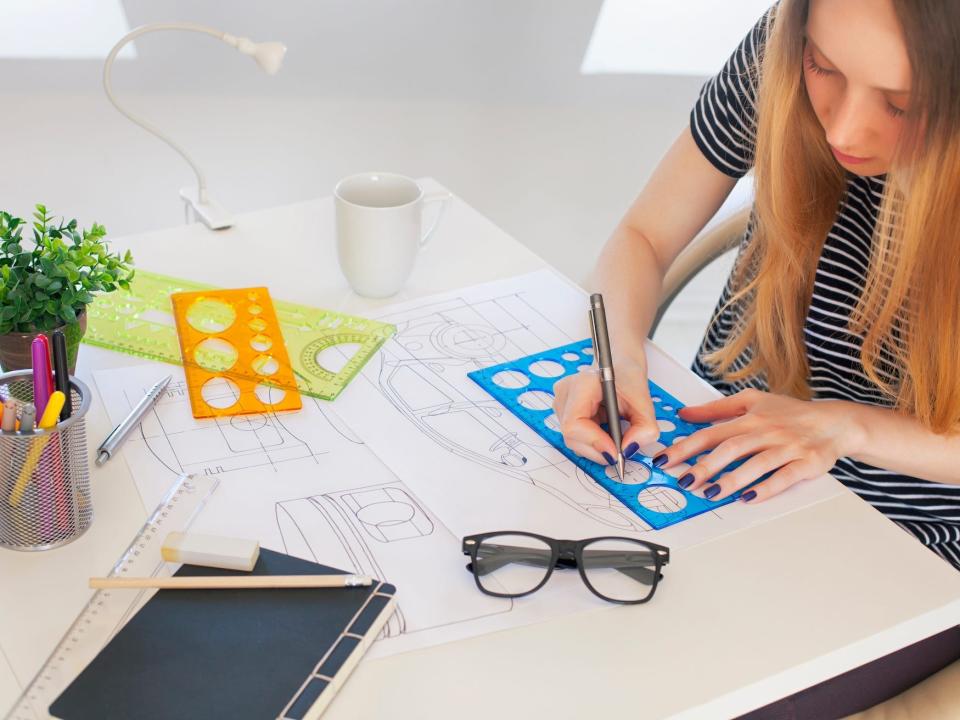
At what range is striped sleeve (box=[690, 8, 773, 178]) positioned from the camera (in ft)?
3.96

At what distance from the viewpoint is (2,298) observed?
896 millimetres

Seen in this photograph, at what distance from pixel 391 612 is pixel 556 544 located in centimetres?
15

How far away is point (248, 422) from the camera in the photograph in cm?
96

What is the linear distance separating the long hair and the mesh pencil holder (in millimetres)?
764

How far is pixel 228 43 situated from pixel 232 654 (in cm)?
94

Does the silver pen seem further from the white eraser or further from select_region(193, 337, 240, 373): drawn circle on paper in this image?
the white eraser

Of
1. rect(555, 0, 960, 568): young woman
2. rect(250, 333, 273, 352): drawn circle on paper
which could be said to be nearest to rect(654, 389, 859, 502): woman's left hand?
rect(555, 0, 960, 568): young woman

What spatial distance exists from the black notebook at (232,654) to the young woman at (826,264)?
12.4 inches

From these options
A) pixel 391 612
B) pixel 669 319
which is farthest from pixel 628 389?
pixel 669 319

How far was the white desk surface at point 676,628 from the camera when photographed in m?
0.69

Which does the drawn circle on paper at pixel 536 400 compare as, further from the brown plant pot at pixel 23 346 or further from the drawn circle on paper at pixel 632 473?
the brown plant pot at pixel 23 346

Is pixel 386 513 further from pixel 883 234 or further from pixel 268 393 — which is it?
pixel 883 234

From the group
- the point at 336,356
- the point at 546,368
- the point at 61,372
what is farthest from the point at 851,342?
the point at 61,372

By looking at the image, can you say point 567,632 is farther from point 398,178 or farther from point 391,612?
point 398,178
